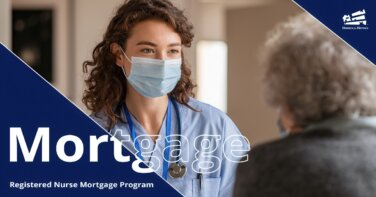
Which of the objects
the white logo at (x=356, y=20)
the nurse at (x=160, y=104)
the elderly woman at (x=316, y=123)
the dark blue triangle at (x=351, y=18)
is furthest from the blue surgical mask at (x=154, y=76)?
the elderly woman at (x=316, y=123)

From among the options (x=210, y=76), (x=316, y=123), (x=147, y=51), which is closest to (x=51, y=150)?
(x=147, y=51)

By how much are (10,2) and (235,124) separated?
33.4 inches

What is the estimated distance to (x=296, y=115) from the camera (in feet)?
4.63

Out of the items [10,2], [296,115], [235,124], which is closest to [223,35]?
[235,124]

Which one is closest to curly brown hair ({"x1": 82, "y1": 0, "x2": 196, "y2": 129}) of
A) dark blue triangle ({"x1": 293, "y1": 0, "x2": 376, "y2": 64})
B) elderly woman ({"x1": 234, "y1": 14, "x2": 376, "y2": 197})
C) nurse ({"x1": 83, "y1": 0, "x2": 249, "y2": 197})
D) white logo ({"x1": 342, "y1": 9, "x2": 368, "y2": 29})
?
nurse ({"x1": 83, "y1": 0, "x2": 249, "y2": 197})

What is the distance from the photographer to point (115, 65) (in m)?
2.14

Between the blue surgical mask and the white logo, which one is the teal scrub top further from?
the white logo

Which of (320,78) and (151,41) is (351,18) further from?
(320,78)

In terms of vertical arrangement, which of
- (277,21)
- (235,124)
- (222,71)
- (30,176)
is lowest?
(30,176)

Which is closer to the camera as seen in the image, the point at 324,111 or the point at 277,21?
the point at 324,111

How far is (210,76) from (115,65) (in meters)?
0.32

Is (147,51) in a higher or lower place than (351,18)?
lower

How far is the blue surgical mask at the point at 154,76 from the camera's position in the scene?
210 centimetres

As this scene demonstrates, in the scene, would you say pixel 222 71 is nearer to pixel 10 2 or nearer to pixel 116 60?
pixel 116 60
